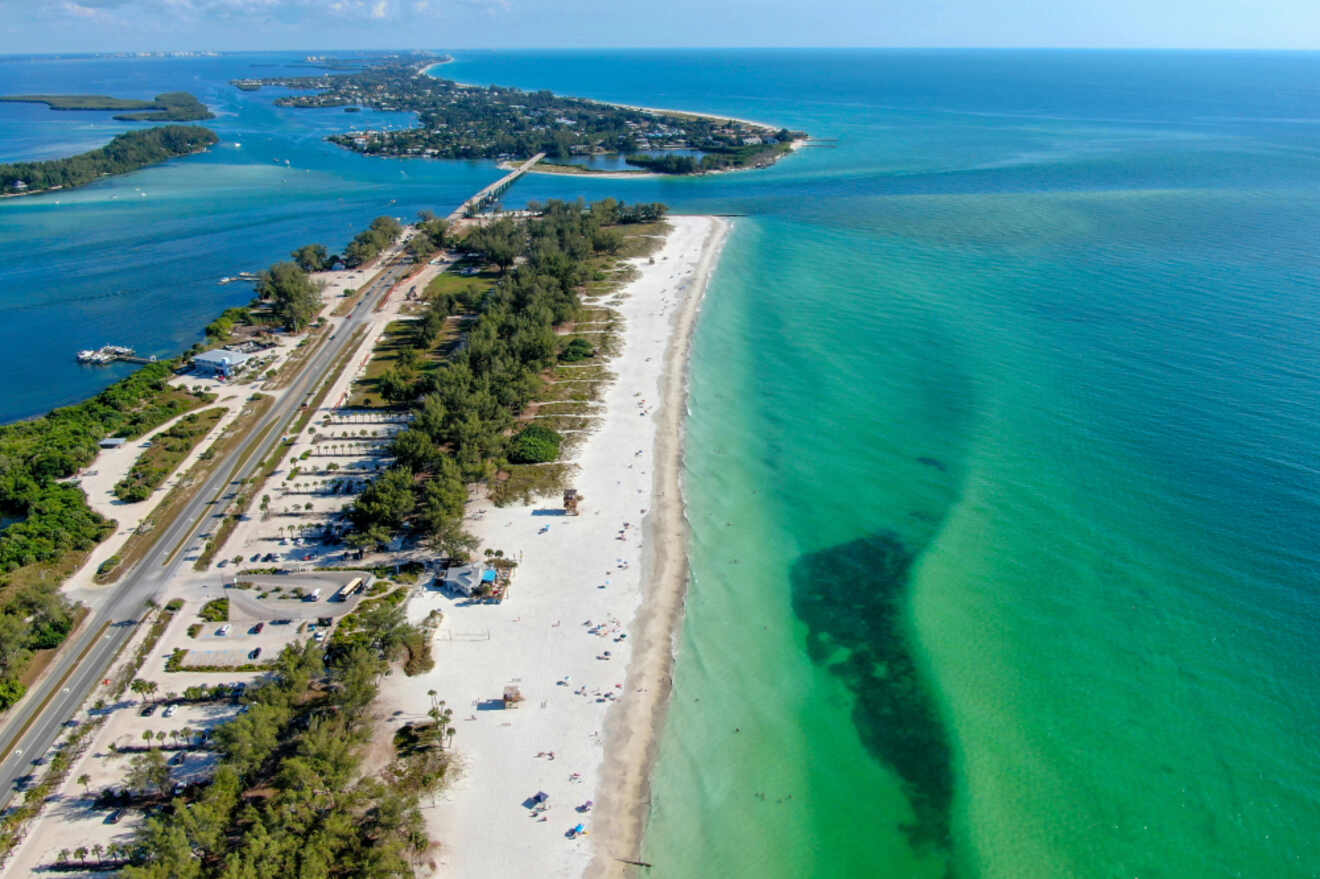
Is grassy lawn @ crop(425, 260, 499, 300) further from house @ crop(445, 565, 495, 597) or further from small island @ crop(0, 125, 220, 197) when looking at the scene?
small island @ crop(0, 125, 220, 197)

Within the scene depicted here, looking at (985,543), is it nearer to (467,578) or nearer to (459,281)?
(467,578)

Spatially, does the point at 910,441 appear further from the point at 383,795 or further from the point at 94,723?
the point at 94,723

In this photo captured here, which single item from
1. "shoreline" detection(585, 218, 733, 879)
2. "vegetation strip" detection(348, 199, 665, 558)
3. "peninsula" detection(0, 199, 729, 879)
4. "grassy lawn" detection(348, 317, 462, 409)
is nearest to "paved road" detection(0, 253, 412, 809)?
"peninsula" detection(0, 199, 729, 879)

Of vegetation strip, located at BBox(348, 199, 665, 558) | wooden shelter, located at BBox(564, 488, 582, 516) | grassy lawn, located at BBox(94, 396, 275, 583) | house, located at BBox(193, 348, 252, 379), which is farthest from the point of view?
house, located at BBox(193, 348, 252, 379)

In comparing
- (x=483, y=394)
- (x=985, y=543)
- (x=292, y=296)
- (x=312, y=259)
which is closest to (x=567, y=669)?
(x=483, y=394)

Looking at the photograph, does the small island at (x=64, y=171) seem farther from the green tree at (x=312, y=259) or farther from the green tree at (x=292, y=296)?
the green tree at (x=292, y=296)

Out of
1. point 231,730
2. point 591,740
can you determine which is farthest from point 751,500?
point 231,730
